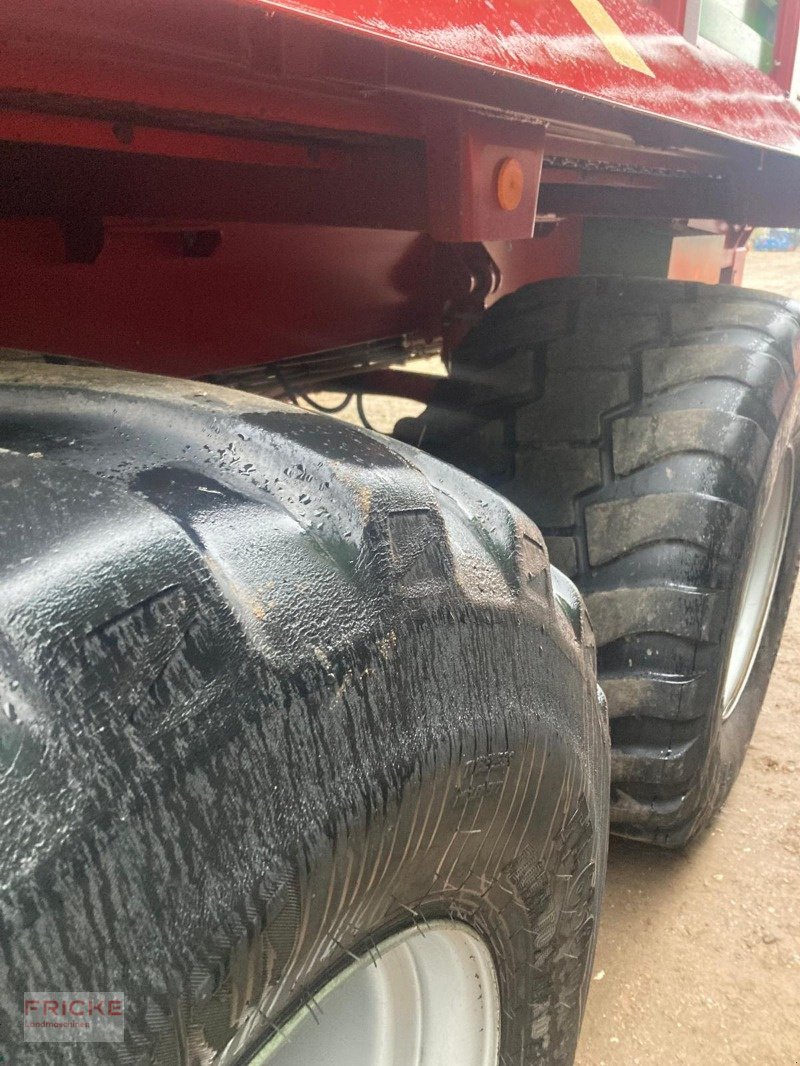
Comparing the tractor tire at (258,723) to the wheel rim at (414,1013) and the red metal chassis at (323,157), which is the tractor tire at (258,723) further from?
the red metal chassis at (323,157)

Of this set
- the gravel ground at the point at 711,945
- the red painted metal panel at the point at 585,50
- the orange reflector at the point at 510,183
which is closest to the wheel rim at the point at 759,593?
the gravel ground at the point at 711,945

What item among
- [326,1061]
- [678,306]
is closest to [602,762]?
[326,1061]

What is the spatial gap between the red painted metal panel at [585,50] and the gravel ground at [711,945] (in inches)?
49.6

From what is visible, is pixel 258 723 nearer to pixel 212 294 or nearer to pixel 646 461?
pixel 646 461

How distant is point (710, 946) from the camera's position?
1.46 m

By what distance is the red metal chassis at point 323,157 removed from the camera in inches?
24.0

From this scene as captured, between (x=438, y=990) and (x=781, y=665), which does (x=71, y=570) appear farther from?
(x=781, y=665)

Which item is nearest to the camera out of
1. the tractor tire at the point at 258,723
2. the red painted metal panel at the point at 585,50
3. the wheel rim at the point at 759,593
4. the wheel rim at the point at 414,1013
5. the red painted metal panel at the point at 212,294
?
the tractor tire at the point at 258,723

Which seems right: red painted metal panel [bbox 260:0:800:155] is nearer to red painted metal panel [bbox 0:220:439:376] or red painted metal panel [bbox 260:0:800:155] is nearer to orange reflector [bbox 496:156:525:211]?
orange reflector [bbox 496:156:525:211]

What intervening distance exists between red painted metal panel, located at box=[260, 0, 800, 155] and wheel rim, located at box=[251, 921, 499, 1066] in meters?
0.64

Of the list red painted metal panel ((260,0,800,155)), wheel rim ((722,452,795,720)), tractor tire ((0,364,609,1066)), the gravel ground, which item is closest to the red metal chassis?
red painted metal panel ((260,0,800,155))

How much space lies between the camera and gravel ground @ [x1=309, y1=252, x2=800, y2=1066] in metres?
1.29

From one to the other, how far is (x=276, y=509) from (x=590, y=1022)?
119 centimetres

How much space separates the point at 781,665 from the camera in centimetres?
241
